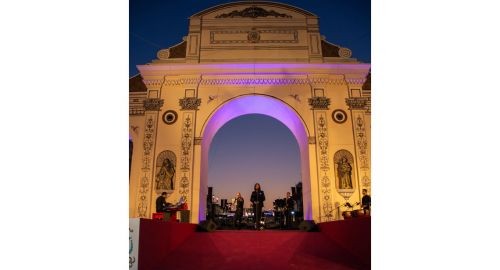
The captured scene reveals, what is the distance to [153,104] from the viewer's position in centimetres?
967

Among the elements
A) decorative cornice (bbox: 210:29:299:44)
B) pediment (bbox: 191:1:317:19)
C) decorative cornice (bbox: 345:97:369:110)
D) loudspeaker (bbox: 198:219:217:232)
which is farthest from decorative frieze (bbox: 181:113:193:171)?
decorative cornice (bbox: 345:97:369:110)

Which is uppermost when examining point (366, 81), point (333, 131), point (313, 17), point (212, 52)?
point (313, 17)

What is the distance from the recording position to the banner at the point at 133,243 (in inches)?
119

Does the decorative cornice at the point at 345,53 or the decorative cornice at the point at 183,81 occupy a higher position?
the decorative cornice at the point at 345,53

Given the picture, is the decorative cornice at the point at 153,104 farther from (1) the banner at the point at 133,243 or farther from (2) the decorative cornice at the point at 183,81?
(1) the banner at the point at 133,243

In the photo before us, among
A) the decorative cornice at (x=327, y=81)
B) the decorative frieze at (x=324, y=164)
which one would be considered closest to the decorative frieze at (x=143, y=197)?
the decorative frieze at (x=324, y=164)

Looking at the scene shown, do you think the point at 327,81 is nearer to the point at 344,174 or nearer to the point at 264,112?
the point at 264,112

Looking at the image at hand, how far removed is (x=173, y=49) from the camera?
10000mm

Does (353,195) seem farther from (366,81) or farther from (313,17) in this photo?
(313,17)

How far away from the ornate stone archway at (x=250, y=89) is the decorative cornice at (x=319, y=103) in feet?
0.09

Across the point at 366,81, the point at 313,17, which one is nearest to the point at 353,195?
the point at 366,81

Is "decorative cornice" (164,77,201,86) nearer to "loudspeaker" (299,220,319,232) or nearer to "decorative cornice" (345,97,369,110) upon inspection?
"decorative cornice" (345,97,369,110)

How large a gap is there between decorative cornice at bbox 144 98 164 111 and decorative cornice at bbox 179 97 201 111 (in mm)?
597

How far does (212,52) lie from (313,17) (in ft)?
10.0
